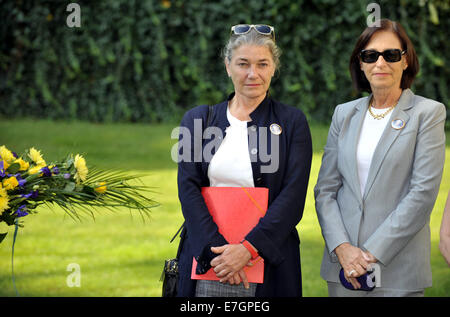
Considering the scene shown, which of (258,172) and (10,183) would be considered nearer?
(10,183)

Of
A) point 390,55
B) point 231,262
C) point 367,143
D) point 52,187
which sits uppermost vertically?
point 390,55

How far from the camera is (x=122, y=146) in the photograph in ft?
25.8

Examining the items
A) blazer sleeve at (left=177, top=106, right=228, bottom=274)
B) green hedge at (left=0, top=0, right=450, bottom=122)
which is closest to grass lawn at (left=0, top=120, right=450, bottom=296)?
blazer sleeve at (left=177, top=106, right=228, bottom=274)

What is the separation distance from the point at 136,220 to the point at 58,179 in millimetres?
3377

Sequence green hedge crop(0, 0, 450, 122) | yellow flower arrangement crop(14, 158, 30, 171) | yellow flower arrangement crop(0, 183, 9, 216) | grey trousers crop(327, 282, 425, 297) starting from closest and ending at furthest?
1. yellow flower arrangement crop(0, 183, 9, 216)
2. yellow flower arrangement crop(14, 158, 30, 171)
3. grey trousers crop(327, 282, 425, 297)
4. green hedge crop(0, 0, 450, 122)

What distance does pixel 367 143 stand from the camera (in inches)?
102

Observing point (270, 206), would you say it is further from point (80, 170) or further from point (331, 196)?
point (80, 170)

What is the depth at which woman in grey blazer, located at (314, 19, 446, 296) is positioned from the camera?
2449 mm

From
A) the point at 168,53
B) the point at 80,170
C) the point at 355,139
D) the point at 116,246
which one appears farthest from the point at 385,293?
the point at 168,53

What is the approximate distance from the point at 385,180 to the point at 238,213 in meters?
0.65

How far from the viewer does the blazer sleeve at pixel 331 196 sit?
8.42ft

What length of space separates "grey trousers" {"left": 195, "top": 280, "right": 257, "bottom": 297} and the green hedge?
6728mm

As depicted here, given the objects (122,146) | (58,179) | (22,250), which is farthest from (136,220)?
(58,179)

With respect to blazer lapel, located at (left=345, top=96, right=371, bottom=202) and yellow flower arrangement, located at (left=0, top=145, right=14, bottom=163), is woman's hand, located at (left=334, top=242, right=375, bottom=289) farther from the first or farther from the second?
yellow flower arrangement, located at (left=0, top=145, right=14, bottom=163)
